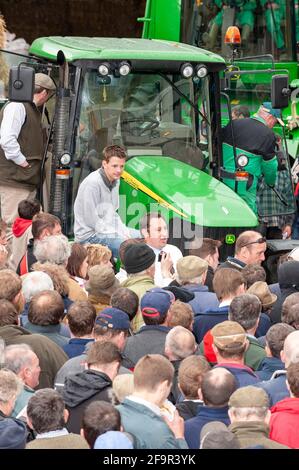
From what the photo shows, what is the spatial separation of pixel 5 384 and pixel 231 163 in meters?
5.77

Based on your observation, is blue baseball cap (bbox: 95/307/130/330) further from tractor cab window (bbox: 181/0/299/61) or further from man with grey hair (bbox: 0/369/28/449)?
tractor cab window (bbox: 181/0/299/61)

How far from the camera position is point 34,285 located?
30.2 ft

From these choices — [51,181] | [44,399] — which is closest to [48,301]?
[44,399]

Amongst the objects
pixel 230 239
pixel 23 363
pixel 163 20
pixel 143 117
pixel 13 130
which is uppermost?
pixel 163 20

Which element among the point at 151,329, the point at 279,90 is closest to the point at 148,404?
the point at 151,329

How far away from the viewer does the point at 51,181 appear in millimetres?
11938

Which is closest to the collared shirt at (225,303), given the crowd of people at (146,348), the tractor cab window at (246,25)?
the crowd of people at (146,348)

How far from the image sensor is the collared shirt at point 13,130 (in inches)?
482

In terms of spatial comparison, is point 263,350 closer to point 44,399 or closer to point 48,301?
point 48,301

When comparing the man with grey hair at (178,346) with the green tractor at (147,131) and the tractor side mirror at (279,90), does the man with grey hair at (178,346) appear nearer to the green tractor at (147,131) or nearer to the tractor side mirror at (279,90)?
the green tractor at (147,131)

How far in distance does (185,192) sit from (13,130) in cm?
168

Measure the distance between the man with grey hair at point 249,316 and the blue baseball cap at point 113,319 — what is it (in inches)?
28.2

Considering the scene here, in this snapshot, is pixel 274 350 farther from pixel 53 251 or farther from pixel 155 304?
pixel 53 251

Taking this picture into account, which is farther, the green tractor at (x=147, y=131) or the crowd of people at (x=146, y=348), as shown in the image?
the green tractor at (x=147, y=131)
